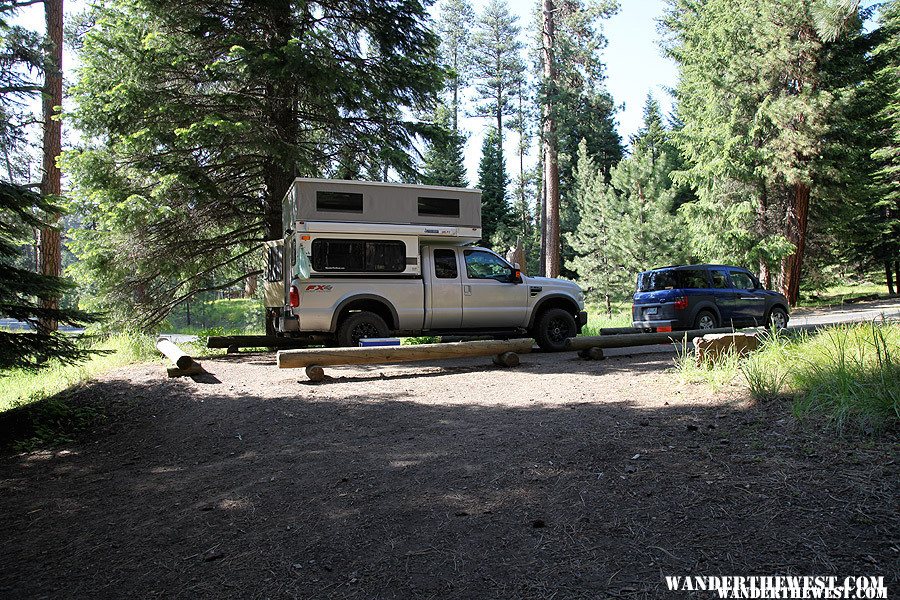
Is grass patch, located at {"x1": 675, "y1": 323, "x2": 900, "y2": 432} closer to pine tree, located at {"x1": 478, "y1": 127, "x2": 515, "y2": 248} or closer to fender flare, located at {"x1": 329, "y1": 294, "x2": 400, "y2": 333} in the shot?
fender flare, located at {"x1": 329, "y1": 294, "x2": 400, "y2": 333}

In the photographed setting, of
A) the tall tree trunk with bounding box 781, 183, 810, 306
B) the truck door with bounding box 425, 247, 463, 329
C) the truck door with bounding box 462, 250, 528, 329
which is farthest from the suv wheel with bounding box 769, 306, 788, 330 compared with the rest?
the tall tree trunk with bounding box 781, 183, 810, 306

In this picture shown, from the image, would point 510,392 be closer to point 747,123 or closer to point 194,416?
point 194,416

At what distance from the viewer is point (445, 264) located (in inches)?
421

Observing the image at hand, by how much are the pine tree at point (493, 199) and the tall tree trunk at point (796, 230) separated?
1671cm

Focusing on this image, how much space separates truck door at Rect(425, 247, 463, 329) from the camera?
34.3ft

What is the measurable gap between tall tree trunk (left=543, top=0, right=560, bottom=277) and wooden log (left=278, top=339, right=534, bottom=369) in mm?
14501

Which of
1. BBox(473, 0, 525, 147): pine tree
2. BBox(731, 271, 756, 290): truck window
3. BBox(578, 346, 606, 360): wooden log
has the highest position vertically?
BBox(473, 0, 525, 147): pine tree

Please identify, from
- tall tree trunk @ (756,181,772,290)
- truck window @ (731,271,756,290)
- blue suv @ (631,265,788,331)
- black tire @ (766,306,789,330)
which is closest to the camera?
blue suv @ (631,265,788,331)

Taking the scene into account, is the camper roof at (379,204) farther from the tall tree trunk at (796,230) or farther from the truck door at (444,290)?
the tall tree trunk at (796,230)

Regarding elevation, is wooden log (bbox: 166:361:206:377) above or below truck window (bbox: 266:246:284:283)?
below

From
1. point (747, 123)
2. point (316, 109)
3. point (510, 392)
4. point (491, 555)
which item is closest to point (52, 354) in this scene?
point (510, 392)

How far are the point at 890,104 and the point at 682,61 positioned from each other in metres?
9.78

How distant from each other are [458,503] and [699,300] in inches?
424

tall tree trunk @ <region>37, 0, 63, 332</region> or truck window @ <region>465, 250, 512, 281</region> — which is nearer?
truck window @ <region>465, 250, 512, 281</region>
